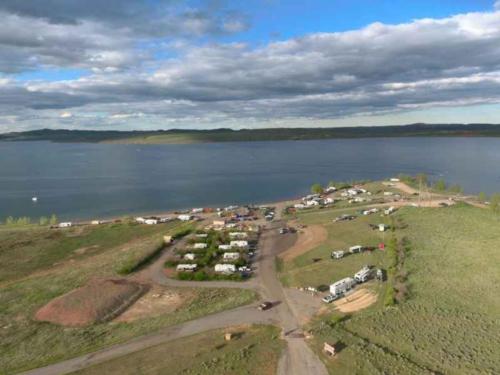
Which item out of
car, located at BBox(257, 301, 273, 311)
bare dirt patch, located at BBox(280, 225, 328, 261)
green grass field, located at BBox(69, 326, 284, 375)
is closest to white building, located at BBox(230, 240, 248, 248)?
bare dirt patch, located at BBox(280, 225, 328, 261)

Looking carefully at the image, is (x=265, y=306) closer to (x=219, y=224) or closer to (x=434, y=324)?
(x=434, y=324)

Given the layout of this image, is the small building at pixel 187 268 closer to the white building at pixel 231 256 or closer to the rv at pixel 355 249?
the white building at pixel 231 256

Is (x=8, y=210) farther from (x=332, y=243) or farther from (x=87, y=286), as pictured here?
A: (x=332, y=243)

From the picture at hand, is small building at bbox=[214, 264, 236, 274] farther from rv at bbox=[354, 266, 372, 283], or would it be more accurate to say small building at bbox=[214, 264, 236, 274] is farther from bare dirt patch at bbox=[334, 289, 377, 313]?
rv at bbox=[354, 266, 372, 283]

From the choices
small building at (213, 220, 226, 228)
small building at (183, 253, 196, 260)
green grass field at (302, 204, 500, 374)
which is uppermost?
green grass field at (302, 204, 500, 374)

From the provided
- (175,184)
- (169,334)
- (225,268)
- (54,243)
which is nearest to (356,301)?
(225,268)
